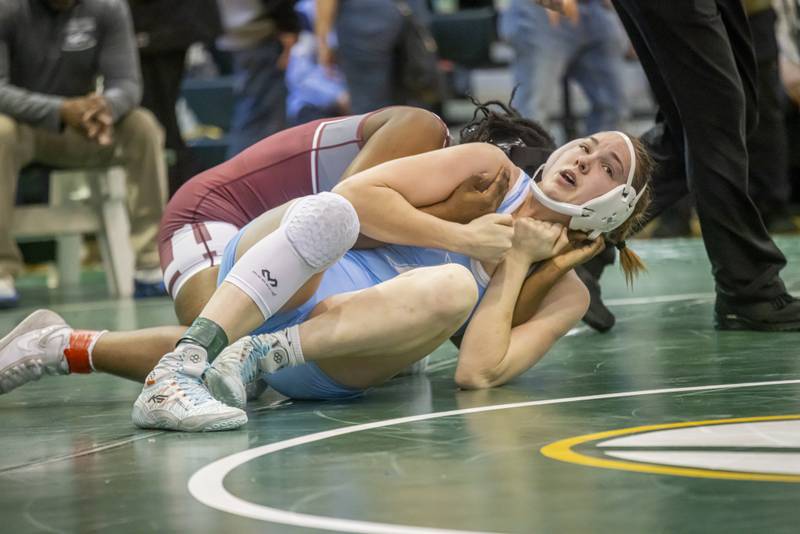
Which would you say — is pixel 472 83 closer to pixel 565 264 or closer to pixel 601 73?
pixel 601 73

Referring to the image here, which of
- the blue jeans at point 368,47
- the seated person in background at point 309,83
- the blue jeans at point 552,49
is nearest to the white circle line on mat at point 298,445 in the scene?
the blue jeans at point 368,47

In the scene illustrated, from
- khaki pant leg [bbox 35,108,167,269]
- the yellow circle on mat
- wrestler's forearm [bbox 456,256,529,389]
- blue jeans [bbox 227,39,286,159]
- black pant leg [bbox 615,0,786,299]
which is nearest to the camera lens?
the yellow circle on mat

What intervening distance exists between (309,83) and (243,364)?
19.8 feet

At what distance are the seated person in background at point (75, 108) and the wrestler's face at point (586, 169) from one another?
136 inches

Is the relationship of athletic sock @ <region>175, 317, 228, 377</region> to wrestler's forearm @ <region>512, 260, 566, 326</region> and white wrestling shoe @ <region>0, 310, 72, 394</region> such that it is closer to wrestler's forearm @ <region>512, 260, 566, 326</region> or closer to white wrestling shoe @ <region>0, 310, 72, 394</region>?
white wrestling shoe @ <region>0, 310, 72, 394</region>

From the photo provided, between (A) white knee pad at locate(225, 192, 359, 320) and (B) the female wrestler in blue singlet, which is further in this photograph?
(B) the female wrestler in blue singlet

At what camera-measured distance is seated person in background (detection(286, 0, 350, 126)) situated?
8734 mm

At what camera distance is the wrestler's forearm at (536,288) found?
342cm

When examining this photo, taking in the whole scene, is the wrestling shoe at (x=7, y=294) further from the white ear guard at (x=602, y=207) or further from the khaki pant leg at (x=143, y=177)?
the white ear guard at (x=602, y=207)

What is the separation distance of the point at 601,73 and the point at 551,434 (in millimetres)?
6053

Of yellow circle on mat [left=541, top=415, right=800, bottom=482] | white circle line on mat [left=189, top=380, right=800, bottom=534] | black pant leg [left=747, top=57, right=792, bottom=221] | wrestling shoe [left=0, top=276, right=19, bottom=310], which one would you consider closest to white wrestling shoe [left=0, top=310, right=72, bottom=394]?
white circle line on mat [left=189, top=380, right=800, bottom=534]

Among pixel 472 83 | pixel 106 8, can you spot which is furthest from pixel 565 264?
pixel 472 83

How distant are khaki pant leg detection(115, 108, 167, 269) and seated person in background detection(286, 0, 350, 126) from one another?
2014mm

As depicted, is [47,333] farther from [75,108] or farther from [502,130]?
[75,108]
